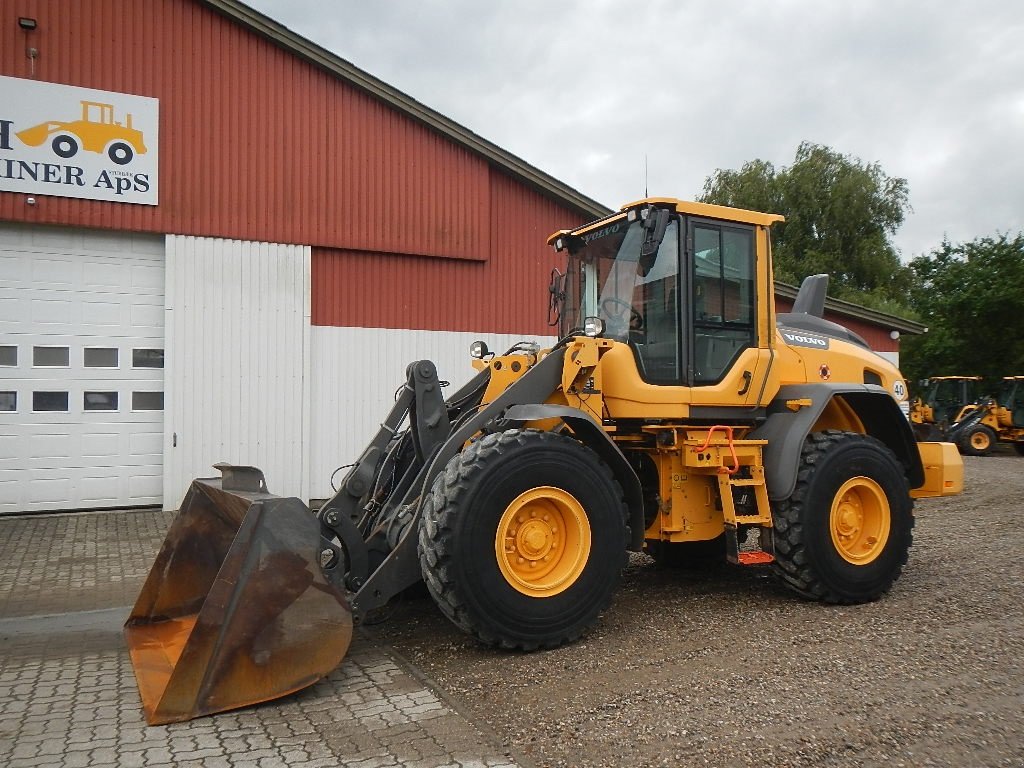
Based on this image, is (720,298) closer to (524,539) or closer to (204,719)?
(524,539)

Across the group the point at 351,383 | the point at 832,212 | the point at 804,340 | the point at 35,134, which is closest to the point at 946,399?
the point at 832,212

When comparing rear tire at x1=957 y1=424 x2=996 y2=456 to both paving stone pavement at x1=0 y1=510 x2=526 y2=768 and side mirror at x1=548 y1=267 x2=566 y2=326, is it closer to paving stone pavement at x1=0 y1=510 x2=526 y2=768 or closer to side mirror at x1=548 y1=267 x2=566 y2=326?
side mirror at x1=548 y1=267 x2=566 y2=326

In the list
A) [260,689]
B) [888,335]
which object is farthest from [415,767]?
[888,335]

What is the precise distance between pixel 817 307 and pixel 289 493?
7.25 meters

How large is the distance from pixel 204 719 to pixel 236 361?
25.1 ft

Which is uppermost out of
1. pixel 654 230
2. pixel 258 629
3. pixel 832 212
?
pixel 832 212

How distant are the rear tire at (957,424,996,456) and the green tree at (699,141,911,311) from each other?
1324 centimetres

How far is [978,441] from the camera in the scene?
21906mm

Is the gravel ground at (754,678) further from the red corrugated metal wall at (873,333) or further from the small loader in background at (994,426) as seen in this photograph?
the small loader in background at (994,426)

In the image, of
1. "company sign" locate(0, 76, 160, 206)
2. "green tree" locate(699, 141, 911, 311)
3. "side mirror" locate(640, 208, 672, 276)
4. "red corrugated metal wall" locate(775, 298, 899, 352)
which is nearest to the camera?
"side mirror" locate(640, 208, 672, 276)

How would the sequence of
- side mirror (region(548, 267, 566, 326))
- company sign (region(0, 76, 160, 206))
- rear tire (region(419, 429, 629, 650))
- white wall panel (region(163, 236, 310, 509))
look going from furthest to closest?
white wall panel (region(163, 236, 310, 509)) < company sign (region(0, 76, 160, 206)) < side mirror (region(548, 267, 566, 326)) < rear tire (region(419, 429, 629, 650))

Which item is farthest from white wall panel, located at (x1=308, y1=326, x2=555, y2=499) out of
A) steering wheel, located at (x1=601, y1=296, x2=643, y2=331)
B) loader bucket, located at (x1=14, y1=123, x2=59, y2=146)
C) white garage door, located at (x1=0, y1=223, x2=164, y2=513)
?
steering wheel, located at (x1=601, y1=296, x2=643, y2=331)

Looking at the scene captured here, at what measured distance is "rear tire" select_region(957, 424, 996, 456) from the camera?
2184cm

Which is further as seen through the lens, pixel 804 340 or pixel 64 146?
pixel 64 146
